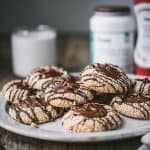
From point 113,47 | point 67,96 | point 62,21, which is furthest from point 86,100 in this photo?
point 62,21

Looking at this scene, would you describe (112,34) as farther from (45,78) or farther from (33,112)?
(33,112)

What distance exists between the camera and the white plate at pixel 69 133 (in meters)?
0.77

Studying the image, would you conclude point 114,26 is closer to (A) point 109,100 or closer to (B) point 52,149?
(A) point 109,100

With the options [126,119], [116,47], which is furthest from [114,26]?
[126,119]

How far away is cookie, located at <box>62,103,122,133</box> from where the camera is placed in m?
0.79

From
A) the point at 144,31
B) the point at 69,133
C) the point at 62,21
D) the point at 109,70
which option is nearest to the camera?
the point at 69,133

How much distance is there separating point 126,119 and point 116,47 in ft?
1.21

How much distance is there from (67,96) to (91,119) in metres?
0.08

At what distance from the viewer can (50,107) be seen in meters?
0.86

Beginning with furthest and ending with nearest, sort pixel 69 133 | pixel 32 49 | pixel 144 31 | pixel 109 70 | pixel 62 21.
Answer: pixel 62 21 < pixel 32 49 < pixel 144 31 < pixel 109 70 < pixel 69 133

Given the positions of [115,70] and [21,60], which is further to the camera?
[21,60]

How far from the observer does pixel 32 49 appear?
1.30 meters

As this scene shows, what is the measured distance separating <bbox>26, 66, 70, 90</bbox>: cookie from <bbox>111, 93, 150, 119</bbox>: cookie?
12cm

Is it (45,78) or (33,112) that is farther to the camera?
(45,78)
